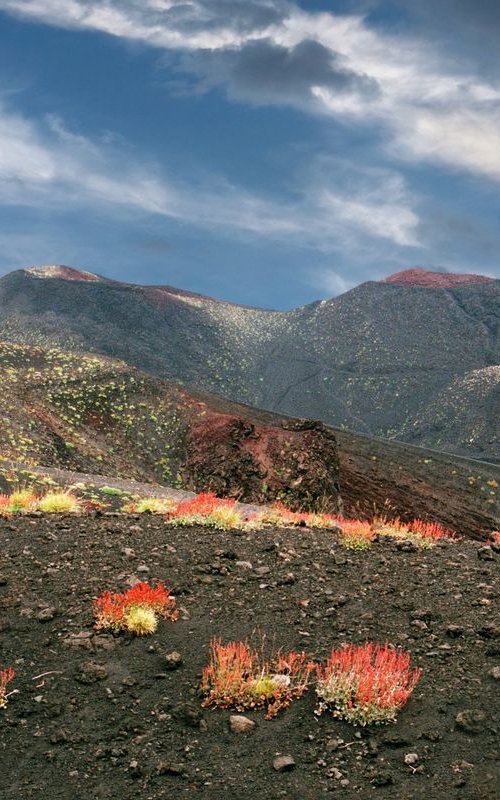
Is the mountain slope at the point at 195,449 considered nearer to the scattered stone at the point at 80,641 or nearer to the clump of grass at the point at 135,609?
the clump of grass at the point at 135,609

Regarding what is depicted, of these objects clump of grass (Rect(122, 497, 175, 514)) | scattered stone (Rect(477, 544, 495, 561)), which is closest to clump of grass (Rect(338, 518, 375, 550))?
scattered stone (Rect(477, 544, 495, 561))

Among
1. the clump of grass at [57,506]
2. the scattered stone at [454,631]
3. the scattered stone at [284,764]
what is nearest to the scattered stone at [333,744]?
the scattered stone at [284,764]

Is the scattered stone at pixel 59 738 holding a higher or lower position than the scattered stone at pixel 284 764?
lower

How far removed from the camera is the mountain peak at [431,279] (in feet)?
378

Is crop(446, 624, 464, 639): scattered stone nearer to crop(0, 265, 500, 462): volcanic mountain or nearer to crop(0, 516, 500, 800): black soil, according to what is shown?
crop(0, 516, 500, 800): black soil

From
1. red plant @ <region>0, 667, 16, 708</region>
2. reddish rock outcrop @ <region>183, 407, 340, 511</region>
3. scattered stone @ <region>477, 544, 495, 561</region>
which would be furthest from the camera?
reddish rock outcrop @ <region>183, 407, 340, 511</region>

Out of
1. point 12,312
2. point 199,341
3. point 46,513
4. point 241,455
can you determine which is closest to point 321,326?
point 199,341

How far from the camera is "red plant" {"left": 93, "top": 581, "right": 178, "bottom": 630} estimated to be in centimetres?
770

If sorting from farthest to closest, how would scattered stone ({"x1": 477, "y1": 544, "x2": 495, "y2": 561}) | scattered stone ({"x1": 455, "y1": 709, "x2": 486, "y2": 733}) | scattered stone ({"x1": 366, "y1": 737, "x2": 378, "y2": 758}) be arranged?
scattered stone ({"x1": 477, "y1": 544, "x2": 495, "y2": 561})
scattered stone ({"x1": 455, "y1": 709, "x2": 486, "y2": 733})
scattered stone ({"x1": 366, "y1": 737, "x2": 378, "y2": 758})

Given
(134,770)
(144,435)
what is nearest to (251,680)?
(134,770)

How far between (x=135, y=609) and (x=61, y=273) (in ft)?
396

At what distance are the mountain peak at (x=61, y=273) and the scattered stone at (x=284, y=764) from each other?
4478 inches

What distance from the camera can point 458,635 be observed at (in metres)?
7.62

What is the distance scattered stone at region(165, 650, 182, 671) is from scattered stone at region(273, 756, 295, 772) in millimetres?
1548
